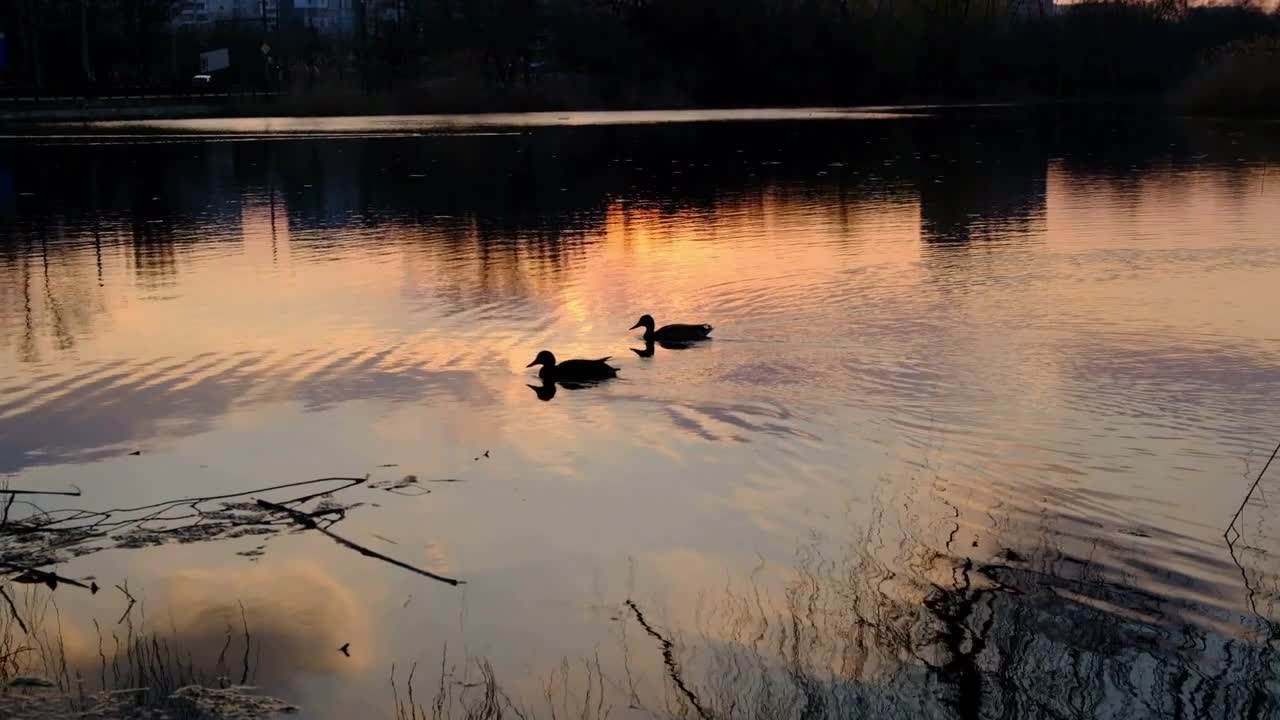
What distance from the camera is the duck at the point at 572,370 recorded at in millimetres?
14352

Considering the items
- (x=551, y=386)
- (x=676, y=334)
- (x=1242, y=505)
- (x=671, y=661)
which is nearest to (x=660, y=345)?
(x=676, y=334)

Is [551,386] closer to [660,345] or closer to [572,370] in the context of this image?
[572,370]

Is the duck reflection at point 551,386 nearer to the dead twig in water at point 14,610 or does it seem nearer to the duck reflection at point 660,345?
the duck reflection at point 660,345

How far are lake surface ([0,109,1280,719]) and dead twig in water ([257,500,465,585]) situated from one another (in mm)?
83

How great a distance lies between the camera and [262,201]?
3475 cm

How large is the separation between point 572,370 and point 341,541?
5.12 metres

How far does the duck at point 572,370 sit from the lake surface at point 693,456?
8.4 inches

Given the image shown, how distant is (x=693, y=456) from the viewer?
11531 millimetres

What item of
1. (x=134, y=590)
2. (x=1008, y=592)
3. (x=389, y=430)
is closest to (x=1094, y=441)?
(x=1008, y=592)

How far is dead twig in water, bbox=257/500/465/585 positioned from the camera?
892 centimetres

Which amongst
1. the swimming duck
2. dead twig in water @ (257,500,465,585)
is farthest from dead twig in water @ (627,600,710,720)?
the swimming duck

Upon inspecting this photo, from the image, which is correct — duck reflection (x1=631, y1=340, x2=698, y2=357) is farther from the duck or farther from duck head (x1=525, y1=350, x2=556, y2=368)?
duck head (x1=525, y1=350, x2=556, y2=368)

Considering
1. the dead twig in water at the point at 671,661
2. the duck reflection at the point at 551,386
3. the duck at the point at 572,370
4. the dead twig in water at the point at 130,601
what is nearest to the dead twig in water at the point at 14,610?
the dead twig in water at the point at 130,601

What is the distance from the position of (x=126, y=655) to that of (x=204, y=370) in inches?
309
